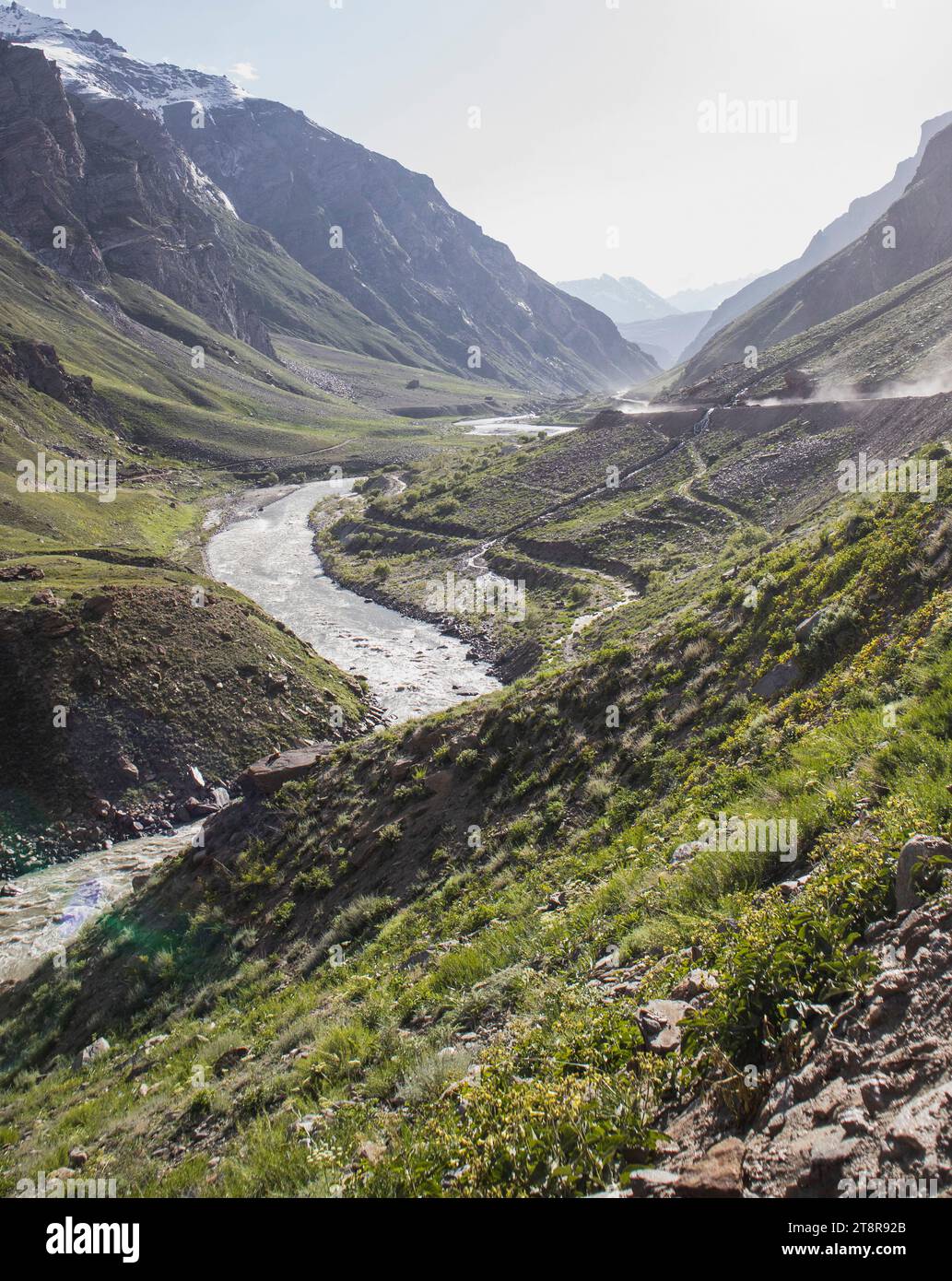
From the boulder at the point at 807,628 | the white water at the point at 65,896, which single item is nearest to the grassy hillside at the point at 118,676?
the white water at the point at 65,896

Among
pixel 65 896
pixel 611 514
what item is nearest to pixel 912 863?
pixel 65 896

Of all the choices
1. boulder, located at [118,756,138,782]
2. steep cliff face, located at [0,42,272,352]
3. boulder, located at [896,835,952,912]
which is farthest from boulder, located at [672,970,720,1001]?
steep cliff face, located at [0,42,272,352]

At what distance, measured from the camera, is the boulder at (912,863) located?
18.0 feet

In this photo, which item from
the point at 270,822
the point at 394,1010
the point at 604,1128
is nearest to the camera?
the point at 604,1128

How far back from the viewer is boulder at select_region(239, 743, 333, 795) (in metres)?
20.7

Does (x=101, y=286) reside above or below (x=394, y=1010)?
above

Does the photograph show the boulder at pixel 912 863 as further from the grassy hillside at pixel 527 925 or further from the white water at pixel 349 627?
the white water at pixel 349 627

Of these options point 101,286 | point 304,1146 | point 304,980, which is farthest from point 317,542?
point 101,286

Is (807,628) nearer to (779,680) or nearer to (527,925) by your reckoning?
(779,680)

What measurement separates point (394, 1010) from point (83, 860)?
57.7 ft

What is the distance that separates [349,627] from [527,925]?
37.5 m

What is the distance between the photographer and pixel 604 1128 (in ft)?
16.4

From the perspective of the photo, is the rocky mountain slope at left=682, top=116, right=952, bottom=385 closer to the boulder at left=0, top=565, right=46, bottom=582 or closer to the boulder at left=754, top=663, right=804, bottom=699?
the boulder at left=0, top=565, right=46, bottom=582

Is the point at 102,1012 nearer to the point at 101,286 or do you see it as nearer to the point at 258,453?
the point at 258,453
